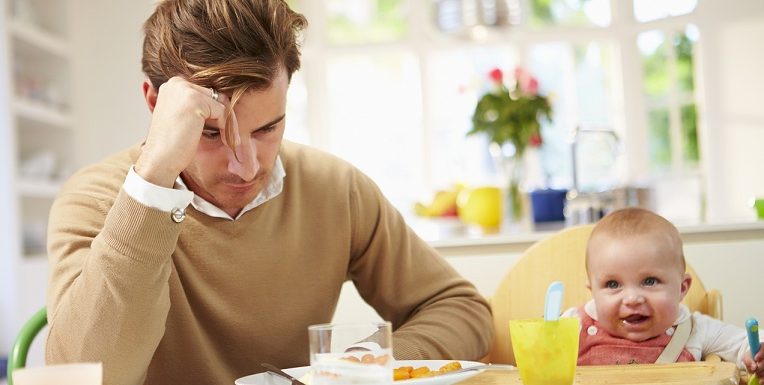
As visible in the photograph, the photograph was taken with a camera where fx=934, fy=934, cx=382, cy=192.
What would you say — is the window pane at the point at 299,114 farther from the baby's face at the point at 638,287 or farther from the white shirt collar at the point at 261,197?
the baby's face at the point at 638,287

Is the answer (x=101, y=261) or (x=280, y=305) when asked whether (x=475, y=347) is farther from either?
(x=101, y=261)

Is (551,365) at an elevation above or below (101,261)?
below

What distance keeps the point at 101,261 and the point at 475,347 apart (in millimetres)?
641

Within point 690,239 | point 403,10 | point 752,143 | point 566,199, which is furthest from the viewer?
point 403,10

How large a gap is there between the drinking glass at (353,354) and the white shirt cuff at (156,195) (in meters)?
0.30

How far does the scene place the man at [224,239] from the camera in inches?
46.7

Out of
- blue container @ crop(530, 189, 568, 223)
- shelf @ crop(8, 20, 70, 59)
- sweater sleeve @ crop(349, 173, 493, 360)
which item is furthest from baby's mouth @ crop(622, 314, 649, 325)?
shelf @ crop(8, 20, 70, 59)

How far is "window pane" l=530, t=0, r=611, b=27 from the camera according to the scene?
658 cm

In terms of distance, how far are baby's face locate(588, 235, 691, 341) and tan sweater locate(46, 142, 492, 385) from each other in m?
0.21

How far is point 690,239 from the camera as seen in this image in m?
Answer: 2.21

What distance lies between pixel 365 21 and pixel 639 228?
18.1 ft

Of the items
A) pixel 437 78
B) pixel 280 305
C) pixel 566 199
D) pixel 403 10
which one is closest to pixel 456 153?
pixel 437 78

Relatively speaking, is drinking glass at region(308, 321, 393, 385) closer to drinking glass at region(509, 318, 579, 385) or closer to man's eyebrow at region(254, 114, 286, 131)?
drinking glass at region(509, 318, 579, 385)

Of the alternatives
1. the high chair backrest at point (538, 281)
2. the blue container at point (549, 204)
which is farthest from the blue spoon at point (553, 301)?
the blue container at point (549, 204)
